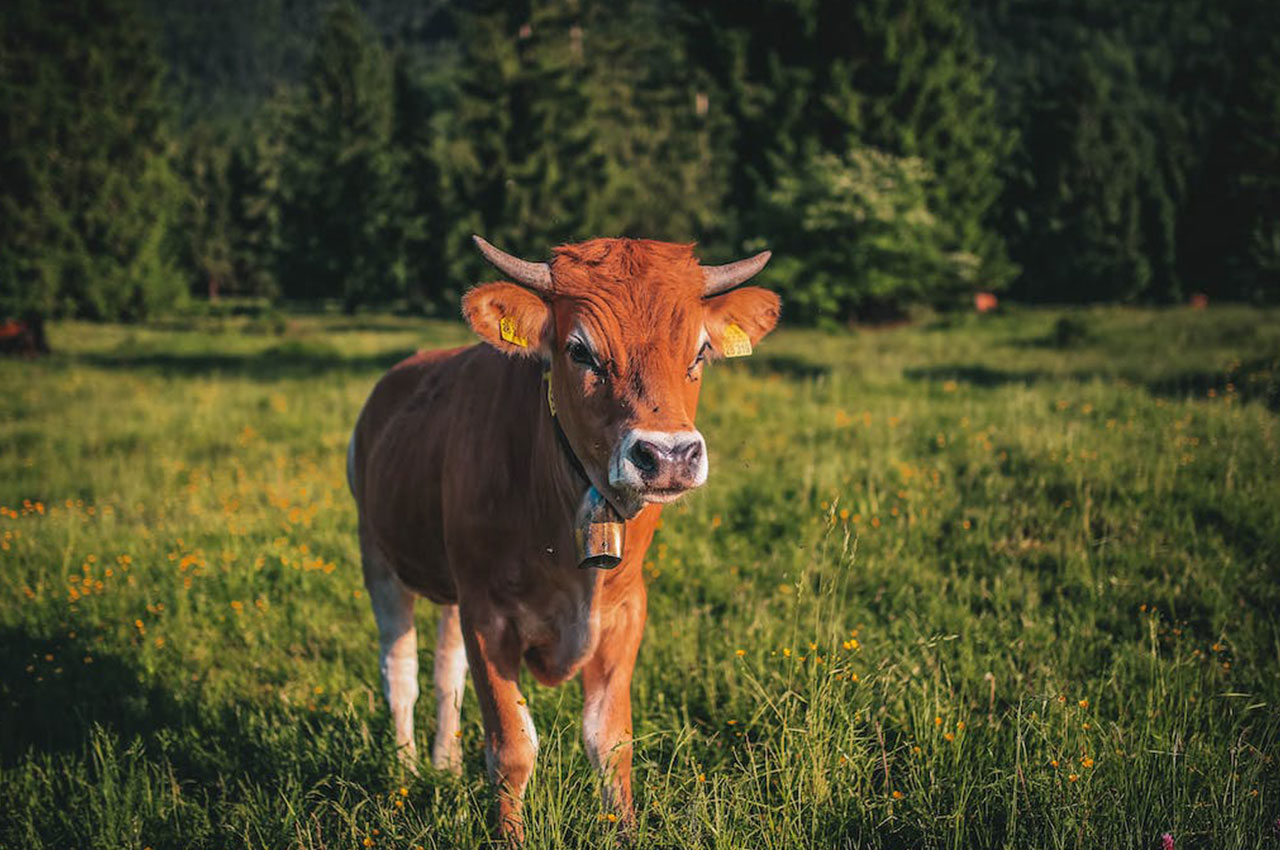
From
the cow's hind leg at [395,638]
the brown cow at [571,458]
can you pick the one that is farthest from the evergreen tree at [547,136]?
A: the brown cow at [571,458]

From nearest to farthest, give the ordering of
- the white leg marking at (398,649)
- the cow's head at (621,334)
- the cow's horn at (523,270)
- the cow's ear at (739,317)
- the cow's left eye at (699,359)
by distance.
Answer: the cow's head at (621,334) → the cow's horn at (523,270) → the cow's left eye at (699,359) → the cow's ear at (739,317) → the white leg marking at (398,649)

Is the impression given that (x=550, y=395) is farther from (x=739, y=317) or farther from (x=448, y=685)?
(x=448, y=685)

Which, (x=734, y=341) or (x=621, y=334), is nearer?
(x=621, y=334)

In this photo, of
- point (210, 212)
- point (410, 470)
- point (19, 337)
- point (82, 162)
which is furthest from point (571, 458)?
point (210, 212)

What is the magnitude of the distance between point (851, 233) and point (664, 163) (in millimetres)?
27768

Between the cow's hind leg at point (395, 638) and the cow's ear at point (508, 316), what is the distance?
73.8 inches

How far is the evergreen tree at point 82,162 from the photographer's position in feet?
63.7

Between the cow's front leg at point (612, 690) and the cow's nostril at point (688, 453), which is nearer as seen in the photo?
the cow's nostril at point (688, 453)

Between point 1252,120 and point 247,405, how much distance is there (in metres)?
37.8

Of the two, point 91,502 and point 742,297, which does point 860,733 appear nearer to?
point 742,297

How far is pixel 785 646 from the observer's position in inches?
154

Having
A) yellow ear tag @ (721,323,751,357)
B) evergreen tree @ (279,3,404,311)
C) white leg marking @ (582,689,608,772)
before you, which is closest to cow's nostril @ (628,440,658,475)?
yellow ear tag @ (721,323,751,357)

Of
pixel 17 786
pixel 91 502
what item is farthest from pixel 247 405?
pixel 17 786

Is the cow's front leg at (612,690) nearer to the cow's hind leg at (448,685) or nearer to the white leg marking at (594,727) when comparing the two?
the white leg marking at (594,727)
